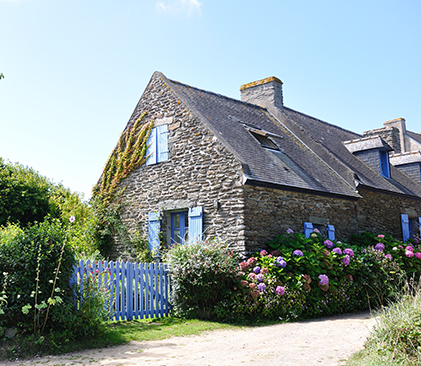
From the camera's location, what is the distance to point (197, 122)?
11.5 metres

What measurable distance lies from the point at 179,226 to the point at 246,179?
2.73 meters

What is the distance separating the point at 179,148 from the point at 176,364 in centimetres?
714

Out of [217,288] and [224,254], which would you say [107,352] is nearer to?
[217,288]

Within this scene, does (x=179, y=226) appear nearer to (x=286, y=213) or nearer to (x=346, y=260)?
(x=286, y=213)

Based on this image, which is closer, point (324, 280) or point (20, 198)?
point (324, 280)

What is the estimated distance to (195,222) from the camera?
10.9 m

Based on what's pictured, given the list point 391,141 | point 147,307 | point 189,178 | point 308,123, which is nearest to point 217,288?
point 147,307

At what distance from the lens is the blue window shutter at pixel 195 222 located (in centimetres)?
1075

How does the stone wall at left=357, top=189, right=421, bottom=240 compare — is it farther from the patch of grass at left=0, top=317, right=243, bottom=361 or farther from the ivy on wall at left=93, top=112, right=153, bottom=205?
the patch of grass at left=0, top=317, right=243, bottom=361

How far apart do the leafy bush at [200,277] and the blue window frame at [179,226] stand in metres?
2.07

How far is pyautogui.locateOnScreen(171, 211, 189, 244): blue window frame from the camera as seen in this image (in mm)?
11492

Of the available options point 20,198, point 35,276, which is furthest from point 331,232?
point 20,198

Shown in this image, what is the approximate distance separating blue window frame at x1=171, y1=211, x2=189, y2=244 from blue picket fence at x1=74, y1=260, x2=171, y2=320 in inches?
77.4

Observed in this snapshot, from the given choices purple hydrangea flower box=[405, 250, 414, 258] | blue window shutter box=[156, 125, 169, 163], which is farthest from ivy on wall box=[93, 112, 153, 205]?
purple hydrangea flower box=[405, 250, 414, 258]
